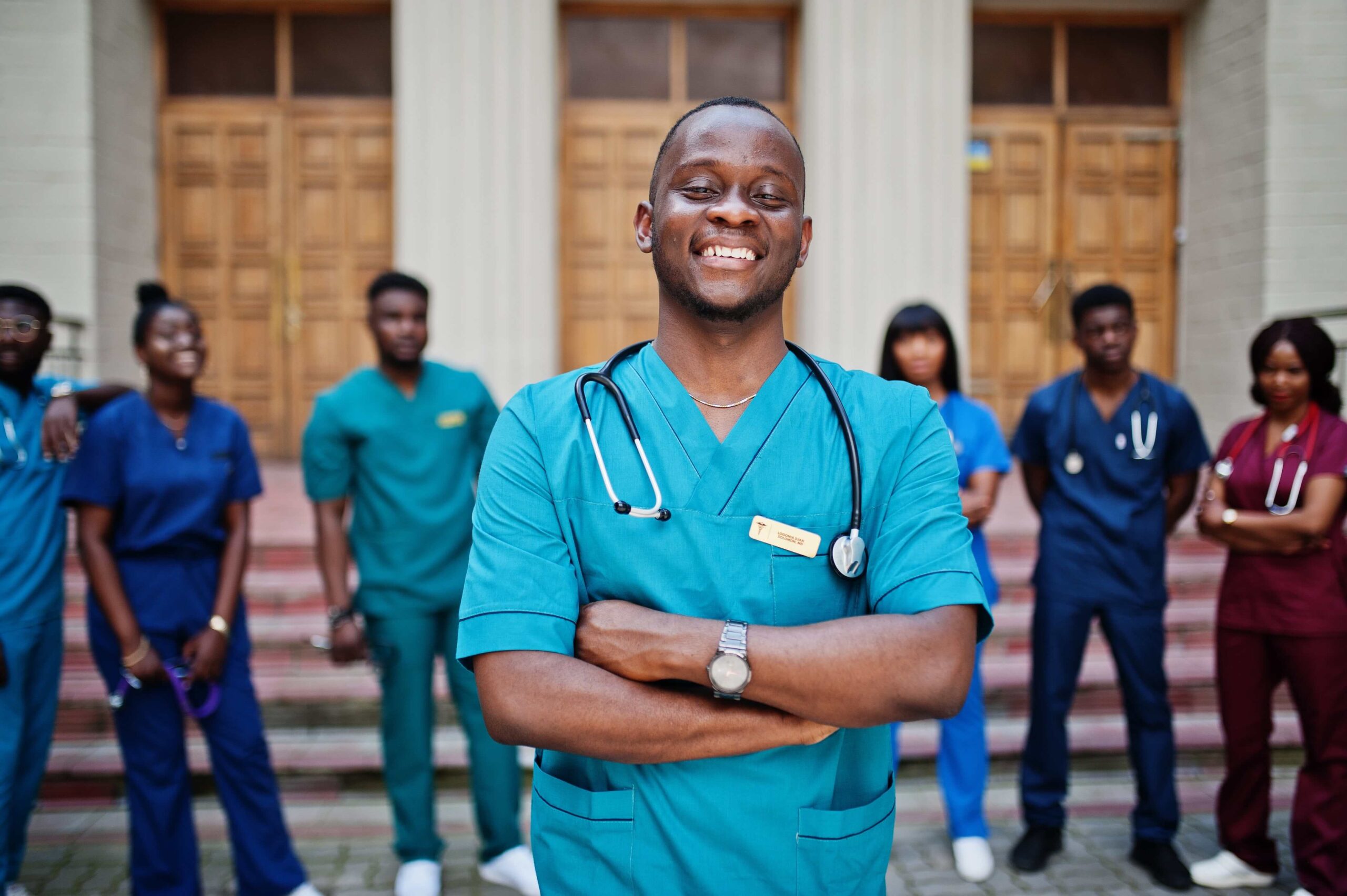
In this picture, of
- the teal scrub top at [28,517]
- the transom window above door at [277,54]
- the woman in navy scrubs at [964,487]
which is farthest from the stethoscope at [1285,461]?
the transom window above door at [277,54]

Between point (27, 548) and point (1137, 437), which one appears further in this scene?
point (1137, 437)

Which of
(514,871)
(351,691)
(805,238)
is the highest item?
(805,238)

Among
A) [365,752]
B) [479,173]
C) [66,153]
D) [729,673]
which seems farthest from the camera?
[479,173]

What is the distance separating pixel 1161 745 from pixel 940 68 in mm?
5679

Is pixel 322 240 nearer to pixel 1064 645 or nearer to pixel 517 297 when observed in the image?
pixel 517 297

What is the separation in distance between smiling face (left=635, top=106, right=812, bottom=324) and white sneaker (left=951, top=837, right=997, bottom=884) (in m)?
2.96

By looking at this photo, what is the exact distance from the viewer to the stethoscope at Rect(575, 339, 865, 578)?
1.57 m

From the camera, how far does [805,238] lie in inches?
72.1

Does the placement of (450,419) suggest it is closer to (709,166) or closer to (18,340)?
(18,340)

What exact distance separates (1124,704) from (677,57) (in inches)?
255

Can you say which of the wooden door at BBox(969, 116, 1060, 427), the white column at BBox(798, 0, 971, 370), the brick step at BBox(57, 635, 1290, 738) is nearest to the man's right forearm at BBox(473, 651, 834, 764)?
the brick step at BBox(57, 635, 1290, 738)

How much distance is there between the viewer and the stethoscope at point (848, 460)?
1.57m

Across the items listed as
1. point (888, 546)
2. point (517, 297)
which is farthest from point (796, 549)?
point (517, 297)

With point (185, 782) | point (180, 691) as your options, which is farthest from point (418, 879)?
point (180, 691)
